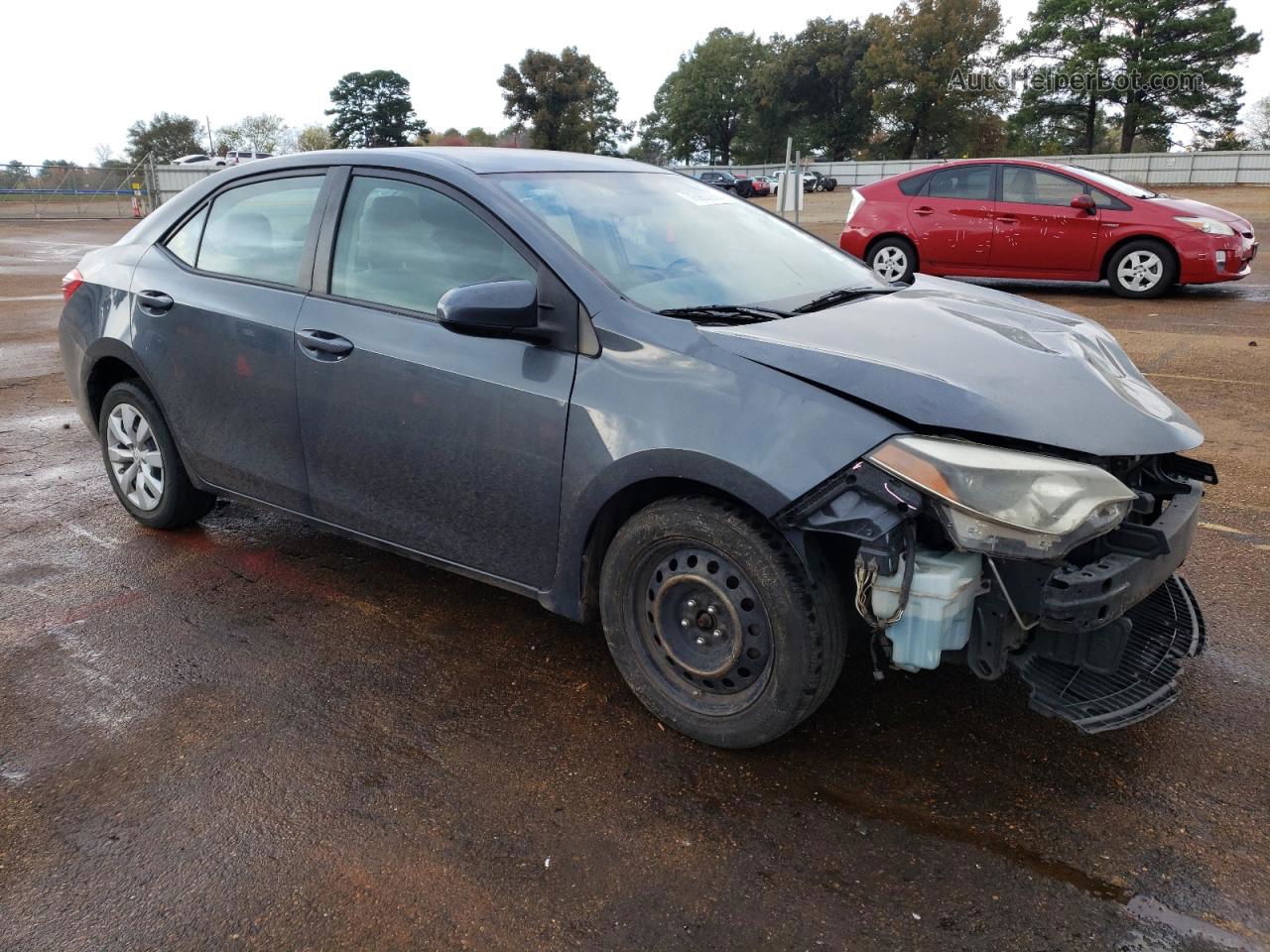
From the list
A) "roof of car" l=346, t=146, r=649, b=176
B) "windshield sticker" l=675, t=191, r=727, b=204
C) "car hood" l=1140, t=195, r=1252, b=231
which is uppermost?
"car hood" l=1140, t=195, r=1252, b=231

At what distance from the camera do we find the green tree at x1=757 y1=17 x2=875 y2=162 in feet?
Answer: 253

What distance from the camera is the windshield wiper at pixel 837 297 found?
325 cm

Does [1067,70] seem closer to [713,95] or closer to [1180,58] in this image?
[1180,58]

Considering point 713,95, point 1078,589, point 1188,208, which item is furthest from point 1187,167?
point 713,95

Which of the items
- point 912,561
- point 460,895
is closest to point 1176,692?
point 912,561

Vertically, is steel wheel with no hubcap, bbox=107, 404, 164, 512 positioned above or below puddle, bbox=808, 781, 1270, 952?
above

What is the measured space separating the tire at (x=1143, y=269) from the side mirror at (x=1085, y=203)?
1.75 feet

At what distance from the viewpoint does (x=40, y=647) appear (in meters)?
3.62

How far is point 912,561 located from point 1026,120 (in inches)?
2743

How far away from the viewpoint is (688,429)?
8.85ft

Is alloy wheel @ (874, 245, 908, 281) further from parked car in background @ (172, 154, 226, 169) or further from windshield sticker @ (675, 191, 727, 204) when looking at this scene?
parked car in background @ (172, 154, 226, 169)

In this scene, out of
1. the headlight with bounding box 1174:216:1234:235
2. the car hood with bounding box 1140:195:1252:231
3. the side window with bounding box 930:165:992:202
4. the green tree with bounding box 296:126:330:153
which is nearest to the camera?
the headlight with bounding box 1174:216:1234:235

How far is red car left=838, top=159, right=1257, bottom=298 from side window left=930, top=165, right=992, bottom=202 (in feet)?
0.04

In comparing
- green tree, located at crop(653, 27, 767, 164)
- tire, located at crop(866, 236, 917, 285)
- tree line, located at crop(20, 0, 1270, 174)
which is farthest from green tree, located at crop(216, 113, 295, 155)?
tire, located at crop(866, 236, 917, 285)
